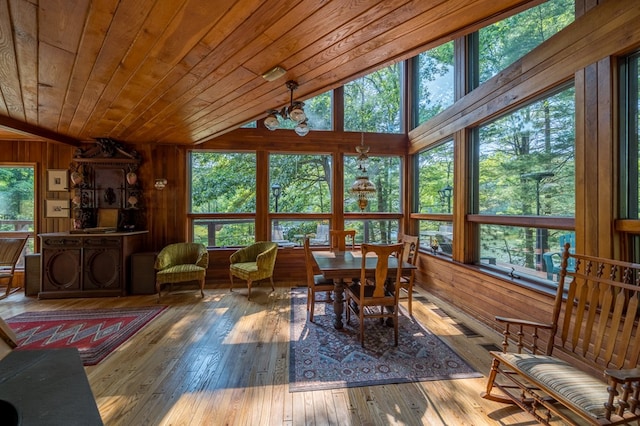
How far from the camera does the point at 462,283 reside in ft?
11.1

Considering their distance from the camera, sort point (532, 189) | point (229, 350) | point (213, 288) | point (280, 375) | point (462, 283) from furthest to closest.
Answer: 1. point (213, 288)
2. point (462, 283)
3. point (532, 189)
4. point (229, 350)
5. point (280, 375)

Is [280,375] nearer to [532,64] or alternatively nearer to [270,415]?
[270,415]

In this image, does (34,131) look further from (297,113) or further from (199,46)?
(297,113)

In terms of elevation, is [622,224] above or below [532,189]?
below

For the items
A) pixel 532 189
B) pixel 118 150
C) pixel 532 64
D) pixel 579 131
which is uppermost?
pixel 532 64

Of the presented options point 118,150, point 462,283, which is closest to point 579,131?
point 462,283

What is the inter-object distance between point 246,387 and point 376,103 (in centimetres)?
504

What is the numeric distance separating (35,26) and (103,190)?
137 inches

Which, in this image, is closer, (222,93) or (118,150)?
(222,93)

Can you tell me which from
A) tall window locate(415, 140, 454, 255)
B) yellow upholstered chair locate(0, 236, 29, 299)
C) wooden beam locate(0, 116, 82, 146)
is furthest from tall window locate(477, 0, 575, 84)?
yellow upholstered chair locate(0, 236, 29, 299)

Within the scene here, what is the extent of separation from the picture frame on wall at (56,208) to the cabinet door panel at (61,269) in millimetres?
A: 928

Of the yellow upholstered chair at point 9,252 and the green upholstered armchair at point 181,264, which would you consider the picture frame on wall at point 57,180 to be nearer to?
the yellow upholstered chair at point 9,252

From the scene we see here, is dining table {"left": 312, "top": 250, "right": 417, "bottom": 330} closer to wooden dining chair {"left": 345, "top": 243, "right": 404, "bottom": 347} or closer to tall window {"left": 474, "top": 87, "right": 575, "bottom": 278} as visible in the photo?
wooden dining chair {"left": 345, "top": 243, "right": 404, "bottom": 347}

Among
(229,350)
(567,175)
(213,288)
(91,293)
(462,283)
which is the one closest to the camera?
(567,175)
